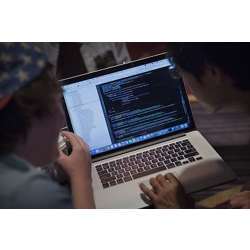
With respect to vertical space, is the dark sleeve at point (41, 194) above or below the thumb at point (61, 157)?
below

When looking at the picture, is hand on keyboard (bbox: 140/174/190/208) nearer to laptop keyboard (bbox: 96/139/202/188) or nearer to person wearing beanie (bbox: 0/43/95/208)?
laptop keyboard (bbox: 96/139/202/188)

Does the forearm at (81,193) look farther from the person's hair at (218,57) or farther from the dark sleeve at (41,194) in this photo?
the person's hair at (218,57)

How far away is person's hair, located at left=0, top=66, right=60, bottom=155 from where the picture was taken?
109 cm

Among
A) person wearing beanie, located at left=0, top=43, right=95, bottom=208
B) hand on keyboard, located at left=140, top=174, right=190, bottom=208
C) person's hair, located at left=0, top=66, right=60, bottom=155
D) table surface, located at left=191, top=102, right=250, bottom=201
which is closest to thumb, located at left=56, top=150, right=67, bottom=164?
person wearing beanie, located at left=0, top=43, right=95, bottom=208

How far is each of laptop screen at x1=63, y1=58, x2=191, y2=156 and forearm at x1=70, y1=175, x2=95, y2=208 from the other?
0.30 ft

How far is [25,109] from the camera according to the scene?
110 centimetres

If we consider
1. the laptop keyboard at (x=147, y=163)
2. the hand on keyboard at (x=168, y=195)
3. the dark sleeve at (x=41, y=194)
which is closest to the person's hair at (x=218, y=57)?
the laptop keyboard at (x=147, y=163)

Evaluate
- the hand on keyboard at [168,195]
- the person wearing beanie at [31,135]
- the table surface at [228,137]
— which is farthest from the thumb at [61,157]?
the table surface at [228,137]

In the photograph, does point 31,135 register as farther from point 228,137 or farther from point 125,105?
point 228,137

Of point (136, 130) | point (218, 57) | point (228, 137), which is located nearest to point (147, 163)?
point (136, 130)

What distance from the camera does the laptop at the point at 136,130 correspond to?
116 cm

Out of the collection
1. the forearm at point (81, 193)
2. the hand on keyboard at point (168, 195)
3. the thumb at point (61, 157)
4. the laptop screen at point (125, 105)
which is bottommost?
the hand on keyboard at point (168, 195)

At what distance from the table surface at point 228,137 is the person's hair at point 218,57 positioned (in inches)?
3.6
